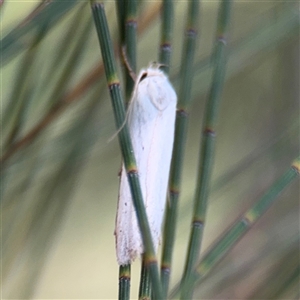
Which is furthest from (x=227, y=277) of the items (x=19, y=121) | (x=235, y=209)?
(x=19, y=121)

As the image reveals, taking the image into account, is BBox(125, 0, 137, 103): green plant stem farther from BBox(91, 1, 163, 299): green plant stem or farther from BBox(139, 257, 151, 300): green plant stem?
BBox(139, 257, 151, 300): green plant stem

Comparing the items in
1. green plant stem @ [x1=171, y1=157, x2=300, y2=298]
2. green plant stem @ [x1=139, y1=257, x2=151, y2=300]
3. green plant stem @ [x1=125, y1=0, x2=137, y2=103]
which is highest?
green plant stem @ [x1=125, y1=0, x2=137, y2=103]

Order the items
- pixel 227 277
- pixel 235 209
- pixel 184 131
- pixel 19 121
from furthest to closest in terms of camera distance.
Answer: pixel 235 209 < pixel 227 277 < pixel 19 121 < pixel 184 131

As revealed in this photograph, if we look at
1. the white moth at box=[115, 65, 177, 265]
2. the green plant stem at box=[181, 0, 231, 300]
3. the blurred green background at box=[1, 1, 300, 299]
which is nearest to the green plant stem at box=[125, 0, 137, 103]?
the white moth at box=[115, 65, 177, 265]

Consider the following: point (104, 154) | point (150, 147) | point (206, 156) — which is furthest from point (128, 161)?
point (104, 154)

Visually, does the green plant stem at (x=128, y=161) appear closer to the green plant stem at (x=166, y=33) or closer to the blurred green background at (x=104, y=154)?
A: the green plant stem at (x=166, y=33)

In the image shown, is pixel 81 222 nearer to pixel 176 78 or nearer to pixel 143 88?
pixel 176 78

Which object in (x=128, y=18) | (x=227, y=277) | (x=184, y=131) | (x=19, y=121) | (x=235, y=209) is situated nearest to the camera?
(x=128, y=18)
